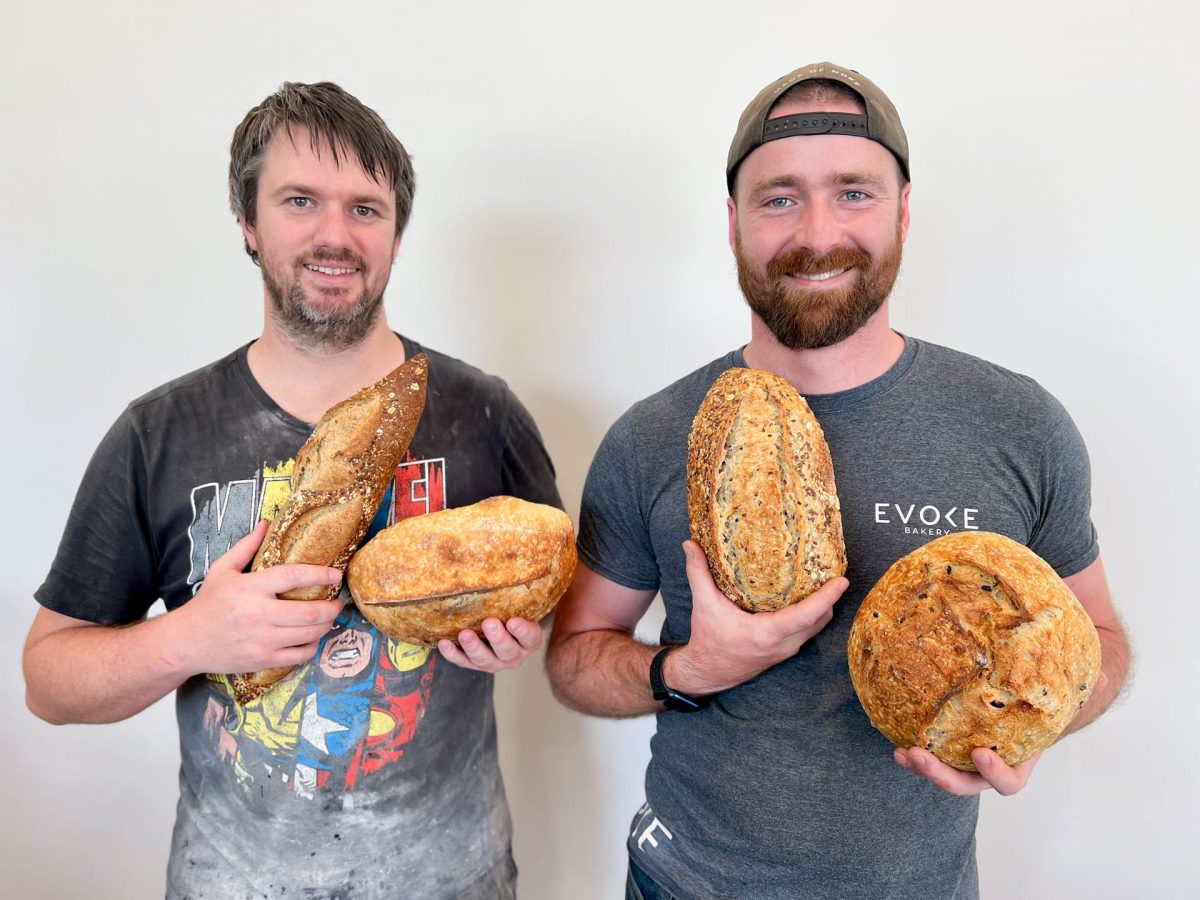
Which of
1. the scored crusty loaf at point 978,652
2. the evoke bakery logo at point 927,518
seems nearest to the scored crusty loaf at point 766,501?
the scored crusty loaf at point 978,652

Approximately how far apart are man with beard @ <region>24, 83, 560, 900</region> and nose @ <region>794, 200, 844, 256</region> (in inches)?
33.6

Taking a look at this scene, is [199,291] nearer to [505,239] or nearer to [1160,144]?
[505,239]

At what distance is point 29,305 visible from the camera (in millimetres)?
2564

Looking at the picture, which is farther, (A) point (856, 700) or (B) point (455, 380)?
(B) point (455, 380)

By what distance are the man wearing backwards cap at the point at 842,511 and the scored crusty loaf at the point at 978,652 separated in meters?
0.20

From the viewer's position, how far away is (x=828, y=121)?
4.97ft

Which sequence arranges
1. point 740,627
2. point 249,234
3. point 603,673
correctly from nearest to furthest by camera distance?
point 740,627, point 603,673, point 249,234

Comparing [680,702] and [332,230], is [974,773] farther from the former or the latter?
[332,230]

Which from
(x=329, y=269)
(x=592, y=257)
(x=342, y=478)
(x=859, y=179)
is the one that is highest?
(x=859, y=179)

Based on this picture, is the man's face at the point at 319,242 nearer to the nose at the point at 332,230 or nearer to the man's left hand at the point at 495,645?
the nose at the point at 332,230

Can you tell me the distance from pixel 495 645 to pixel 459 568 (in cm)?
18

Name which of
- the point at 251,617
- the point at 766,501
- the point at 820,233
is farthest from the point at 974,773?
the point at 251,617

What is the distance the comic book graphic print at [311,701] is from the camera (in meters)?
1.58

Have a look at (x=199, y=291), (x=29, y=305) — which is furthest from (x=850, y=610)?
(x=29, y=305)
